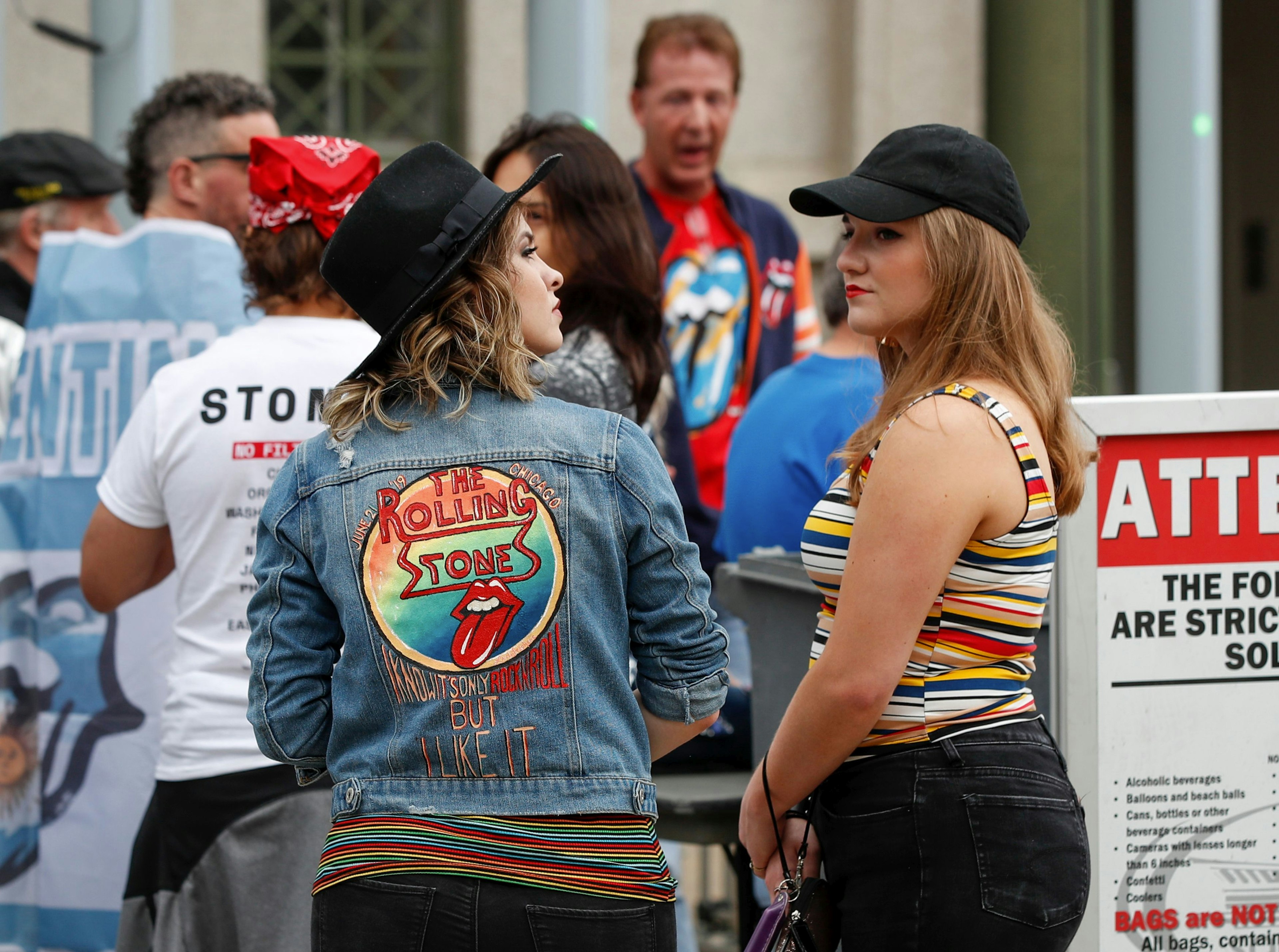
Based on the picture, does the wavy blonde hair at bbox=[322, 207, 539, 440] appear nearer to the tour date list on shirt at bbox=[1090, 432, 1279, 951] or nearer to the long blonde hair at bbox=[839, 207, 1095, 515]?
the long blonde hair at bbox=[839, 207, 1095, 515]

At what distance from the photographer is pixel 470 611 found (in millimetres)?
1743

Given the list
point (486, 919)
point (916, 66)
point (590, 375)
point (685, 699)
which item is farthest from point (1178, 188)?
point (486, 919)

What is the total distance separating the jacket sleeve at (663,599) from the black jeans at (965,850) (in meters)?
0.30

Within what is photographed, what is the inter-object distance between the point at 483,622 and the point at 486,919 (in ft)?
1.15

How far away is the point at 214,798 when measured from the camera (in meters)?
2.56

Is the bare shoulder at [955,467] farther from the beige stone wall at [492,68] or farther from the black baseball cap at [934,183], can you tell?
the beige stone wall at [492,68]

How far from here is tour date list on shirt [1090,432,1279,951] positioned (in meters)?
2.49

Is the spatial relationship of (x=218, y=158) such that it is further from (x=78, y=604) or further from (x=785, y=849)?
(x=785, y=849)

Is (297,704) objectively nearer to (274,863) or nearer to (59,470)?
(274,863)

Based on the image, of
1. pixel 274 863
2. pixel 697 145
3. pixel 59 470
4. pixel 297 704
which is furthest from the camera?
pixel 697 145

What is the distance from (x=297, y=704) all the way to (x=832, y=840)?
0.78 meters

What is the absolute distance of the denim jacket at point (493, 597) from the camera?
5.73 ft

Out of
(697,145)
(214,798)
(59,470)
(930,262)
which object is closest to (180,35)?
(697,145)

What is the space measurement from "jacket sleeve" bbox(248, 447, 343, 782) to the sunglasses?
2019 mm
